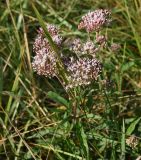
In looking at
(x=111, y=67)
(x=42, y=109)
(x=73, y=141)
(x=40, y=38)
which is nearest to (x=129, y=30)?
(x=111, y=67)

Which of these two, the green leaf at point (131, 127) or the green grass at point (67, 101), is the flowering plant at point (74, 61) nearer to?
the green grass at point (67, 101)

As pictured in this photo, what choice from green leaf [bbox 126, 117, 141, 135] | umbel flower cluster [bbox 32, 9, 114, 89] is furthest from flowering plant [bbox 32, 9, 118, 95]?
green leaf [bbox 126, 117, 141, 135]

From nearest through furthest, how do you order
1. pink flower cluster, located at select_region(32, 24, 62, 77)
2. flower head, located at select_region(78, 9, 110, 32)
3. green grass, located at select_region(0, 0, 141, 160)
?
1. pink flower cluster, located at select_region(32, 24, 62, 77)
2. flower head, located at select_region(78, 9, 110, 32)
3. green grass, located at select_region(0, 0, 141, 160)

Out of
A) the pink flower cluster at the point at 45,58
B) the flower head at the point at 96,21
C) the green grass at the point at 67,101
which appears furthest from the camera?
the green grass at the point at 67,101

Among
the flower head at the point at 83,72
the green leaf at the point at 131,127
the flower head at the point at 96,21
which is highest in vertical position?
the flower head at the point at 96,21

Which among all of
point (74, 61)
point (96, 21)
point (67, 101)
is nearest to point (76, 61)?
point (74, 61)

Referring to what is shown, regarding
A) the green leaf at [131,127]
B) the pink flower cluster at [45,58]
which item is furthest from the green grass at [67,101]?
the pink flower cluster at [45,58]

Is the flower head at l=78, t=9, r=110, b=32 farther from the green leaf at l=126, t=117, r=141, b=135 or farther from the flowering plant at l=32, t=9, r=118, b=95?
the green leaf at l=126, t=117, r=141, b=135

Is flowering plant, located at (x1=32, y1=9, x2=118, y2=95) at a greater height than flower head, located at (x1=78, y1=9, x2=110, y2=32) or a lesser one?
lesser

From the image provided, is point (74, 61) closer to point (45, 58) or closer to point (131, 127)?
point (45, 58)
